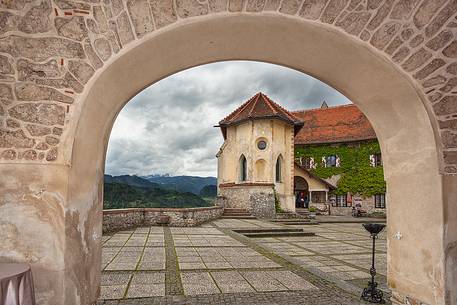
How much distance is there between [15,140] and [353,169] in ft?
99.8

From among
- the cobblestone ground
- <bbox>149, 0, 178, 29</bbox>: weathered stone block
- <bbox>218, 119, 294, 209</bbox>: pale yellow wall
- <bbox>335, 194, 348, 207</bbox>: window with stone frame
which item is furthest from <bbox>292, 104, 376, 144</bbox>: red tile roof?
<bbox>149, 0, 178, 29</bbox>: weathered stone block

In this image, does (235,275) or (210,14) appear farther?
(235,275)

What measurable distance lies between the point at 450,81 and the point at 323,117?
31109 mm

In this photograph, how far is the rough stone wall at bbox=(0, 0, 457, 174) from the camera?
3.05 metres

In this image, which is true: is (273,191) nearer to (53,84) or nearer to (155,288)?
(155,288)

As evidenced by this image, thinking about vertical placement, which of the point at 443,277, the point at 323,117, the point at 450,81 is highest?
the point at 323,117

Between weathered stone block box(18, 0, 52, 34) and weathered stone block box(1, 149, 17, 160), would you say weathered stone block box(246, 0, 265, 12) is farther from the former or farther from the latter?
weathered stone block box(1, 149, 17, 160)

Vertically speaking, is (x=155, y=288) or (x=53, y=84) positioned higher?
(x=53, y=84)

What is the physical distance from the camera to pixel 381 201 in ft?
94.1

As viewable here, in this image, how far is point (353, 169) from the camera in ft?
98.3

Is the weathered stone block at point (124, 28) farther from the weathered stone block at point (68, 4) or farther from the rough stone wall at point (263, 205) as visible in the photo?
the rough stone wall at point (263, 205)

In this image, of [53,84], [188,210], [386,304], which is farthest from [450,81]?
[188,210]

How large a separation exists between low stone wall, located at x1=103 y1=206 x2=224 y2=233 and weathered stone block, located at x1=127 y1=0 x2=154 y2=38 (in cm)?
1119

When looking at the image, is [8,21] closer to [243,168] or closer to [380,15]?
[380,15]
